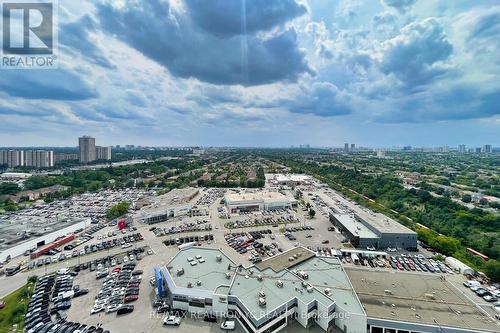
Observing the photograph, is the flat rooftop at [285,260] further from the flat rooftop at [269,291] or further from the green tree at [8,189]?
the green tree at [8,189]

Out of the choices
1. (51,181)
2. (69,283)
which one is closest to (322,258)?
(69,283)

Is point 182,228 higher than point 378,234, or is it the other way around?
point 378,234

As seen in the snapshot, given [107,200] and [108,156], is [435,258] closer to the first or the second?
[107,200]

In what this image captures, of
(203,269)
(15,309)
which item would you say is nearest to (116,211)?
(15,309)

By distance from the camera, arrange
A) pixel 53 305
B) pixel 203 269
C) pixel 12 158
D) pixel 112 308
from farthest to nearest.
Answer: pixel 12 158 < pixel 203 269 < pixel 53 305 < pixel 112 308

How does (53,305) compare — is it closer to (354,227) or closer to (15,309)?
(15,309)

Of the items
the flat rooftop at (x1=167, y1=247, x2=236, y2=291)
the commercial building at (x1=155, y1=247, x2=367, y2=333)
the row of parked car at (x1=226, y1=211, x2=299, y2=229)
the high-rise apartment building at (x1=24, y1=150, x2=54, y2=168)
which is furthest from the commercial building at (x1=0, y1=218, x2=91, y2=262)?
the high-rise apartment building at (x1=24, y1=150, x2=54, y2=168)

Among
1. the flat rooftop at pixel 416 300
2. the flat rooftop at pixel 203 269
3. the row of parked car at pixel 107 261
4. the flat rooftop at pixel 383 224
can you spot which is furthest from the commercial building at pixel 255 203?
the flat rooftop at pixel 416 300

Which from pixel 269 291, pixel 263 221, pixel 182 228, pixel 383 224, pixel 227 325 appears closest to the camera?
pixel 227 325
